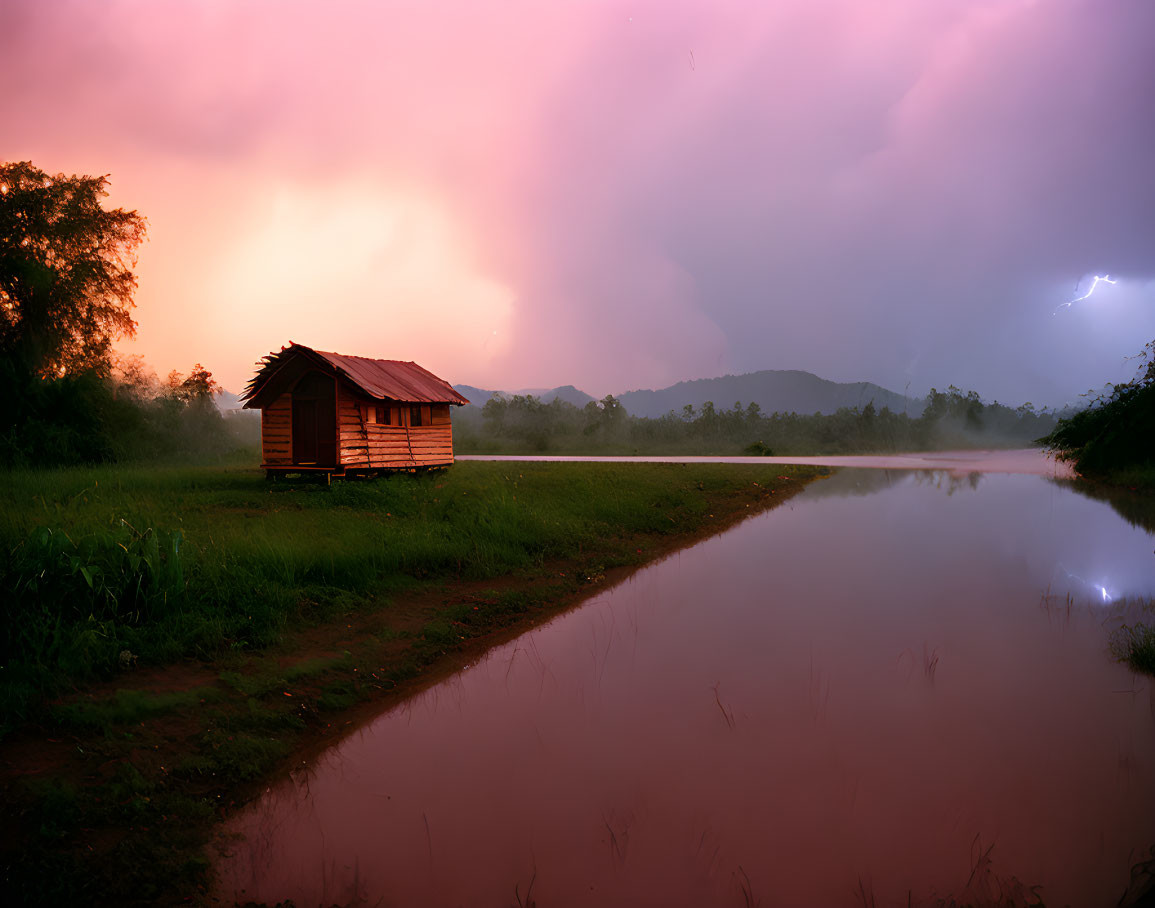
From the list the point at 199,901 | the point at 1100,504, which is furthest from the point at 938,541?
the point at 199,901

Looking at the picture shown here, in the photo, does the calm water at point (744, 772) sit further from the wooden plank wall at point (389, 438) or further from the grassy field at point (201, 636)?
the wooden plank wall at point (389, 438)

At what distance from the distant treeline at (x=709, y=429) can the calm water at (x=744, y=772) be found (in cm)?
4490

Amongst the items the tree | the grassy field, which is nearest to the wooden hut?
the grassy field

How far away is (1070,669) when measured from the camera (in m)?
6.94

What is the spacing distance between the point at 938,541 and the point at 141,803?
15083mm

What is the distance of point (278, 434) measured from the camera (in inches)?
773

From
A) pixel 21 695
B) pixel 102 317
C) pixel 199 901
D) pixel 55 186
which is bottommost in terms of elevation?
pixel 199 901

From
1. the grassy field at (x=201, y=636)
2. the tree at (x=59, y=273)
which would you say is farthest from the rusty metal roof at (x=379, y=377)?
the tree at (x=59, y=273)

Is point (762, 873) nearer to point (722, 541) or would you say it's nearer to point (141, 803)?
point (141, 803)

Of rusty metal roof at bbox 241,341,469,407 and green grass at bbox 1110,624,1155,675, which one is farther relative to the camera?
rusty metal roof at bbox 241,341,469,407

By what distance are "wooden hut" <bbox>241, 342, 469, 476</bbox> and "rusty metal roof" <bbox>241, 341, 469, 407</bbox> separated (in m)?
0.03

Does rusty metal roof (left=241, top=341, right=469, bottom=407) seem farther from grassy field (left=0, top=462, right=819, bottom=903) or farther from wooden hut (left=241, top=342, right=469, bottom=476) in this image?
grassy field (left=0, top=462, right=819, bottom=903)

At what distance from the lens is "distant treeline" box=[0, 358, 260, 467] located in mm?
25016

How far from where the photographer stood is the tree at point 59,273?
28641 millimetres
